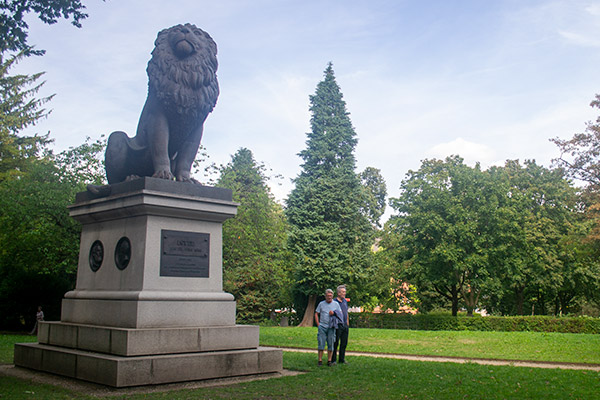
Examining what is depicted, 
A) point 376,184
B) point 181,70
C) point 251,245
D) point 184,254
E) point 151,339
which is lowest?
point 151,339

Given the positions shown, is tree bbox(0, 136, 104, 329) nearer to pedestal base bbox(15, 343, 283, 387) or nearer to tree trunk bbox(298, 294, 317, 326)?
pedestal base bbox(15, 343, 283, 387)

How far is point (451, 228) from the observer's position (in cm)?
3347

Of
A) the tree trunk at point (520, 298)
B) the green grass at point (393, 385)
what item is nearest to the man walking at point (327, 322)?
the green grass at point (393, 385)

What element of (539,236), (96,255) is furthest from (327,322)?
(539,236)

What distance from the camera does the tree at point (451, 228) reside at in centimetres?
3347

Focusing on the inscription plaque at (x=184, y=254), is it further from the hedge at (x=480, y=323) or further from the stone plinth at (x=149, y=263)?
the hedge at (x=480, y=323)

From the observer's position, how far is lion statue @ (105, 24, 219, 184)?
29.2 feet

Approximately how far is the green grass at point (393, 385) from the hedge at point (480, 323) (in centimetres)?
1994

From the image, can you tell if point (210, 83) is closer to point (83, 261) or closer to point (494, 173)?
point (83, 261)

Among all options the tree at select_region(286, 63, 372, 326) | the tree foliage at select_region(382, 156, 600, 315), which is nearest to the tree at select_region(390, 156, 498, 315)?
the tree foliage at select_region(382, 156, 600, 315)

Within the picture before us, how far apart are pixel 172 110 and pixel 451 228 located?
27.3m

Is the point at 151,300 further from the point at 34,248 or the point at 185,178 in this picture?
the point at 34,248

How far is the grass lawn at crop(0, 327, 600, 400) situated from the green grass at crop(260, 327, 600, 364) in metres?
4.49

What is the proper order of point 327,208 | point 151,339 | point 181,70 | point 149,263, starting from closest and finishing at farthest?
point 151,339 → point 149,263 → point 181,70 → point 327,208
